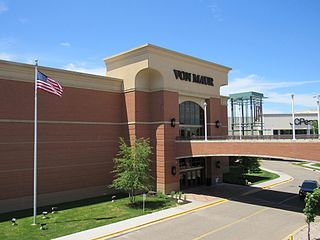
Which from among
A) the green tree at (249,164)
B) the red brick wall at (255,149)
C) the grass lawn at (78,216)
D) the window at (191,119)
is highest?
the window at (191,119)

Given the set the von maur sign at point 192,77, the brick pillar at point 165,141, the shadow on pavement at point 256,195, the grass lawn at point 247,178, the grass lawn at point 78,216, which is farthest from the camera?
the grass lawn at point 247,178

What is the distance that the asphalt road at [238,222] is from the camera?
18.0 meters

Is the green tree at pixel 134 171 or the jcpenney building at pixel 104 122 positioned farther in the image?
the green tree at pixel 134 171

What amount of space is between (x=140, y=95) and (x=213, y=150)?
9.17m

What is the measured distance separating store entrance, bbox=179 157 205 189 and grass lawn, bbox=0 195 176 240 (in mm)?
4871

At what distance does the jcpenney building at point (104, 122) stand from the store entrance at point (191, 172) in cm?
11

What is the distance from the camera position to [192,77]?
33.2 metres

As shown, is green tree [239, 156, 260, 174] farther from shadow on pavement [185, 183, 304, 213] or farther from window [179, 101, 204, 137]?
window [179, 101, 204, 137]

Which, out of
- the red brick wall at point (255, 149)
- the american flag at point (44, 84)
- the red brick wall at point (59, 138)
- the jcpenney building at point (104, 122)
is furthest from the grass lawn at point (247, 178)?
the american flag at point (44, 84)

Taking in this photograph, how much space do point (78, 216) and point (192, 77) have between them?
1887cm

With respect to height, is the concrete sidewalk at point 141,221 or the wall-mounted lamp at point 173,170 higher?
the wall-mounted lamp at point 173,170

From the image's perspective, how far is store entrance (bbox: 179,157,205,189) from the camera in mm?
32656

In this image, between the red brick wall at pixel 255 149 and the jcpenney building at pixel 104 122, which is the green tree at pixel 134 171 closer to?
the jcpenney building at pixel 104 122

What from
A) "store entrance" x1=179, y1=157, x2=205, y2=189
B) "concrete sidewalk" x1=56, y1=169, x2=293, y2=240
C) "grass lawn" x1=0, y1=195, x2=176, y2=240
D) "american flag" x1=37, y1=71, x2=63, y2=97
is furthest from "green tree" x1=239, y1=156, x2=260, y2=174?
"american flag" x1=37, y1=71, x2=63, y2=97
